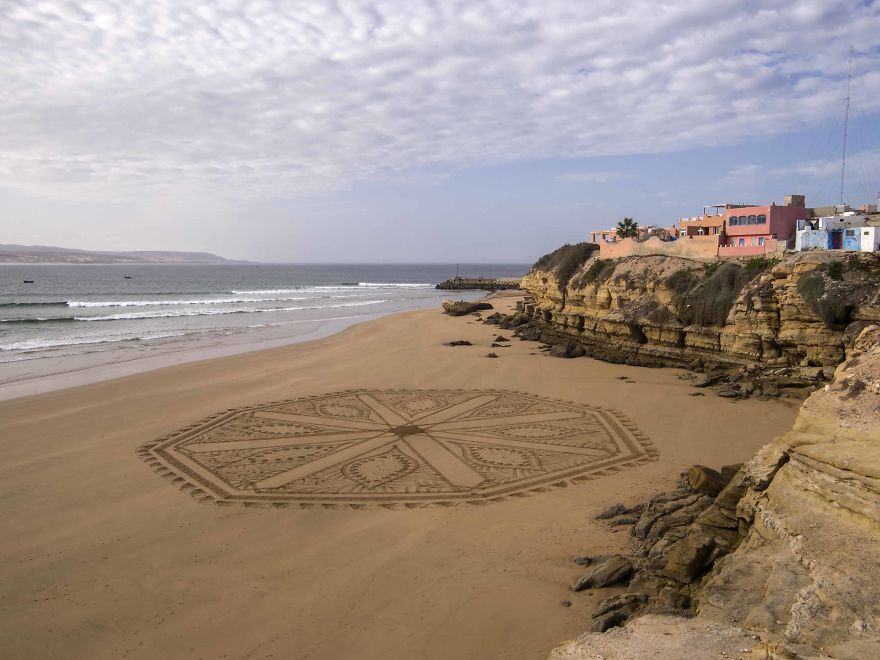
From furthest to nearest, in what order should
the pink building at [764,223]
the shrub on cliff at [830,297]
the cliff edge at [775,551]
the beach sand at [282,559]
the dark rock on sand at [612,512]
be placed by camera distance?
the pink building at [764,223]
the shrub on cliff at [830,297]
the dark rock on sand at [612,512]
the beach sand at [282,559]
the cliff edge at [775,551]

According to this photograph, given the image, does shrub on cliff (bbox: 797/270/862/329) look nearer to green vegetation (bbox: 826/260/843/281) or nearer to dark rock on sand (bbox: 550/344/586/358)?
green vegetation (bbox: 826/260/843/281)

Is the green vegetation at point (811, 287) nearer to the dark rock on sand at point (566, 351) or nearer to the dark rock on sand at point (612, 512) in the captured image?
the dark rock on sand at point (566, 351)

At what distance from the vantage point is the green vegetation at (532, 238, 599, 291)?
29828 mm

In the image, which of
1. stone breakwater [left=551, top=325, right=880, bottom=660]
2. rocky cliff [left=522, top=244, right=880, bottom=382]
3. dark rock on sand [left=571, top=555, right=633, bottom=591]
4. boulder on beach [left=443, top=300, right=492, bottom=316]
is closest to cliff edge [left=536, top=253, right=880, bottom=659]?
stone breakwater [left=551, top=325, right=880, bottom=660]

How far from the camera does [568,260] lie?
30.4 m

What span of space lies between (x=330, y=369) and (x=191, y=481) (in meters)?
11.1

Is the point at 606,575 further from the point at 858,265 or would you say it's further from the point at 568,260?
the point at 568,260

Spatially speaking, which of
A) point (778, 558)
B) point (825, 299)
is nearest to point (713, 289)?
point (825, 299)

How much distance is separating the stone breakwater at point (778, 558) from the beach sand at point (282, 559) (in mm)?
961

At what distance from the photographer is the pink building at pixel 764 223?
89.2 ft

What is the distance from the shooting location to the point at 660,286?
2338 cm

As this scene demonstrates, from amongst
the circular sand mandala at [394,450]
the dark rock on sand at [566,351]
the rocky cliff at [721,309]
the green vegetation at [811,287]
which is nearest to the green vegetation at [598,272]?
the rocky cliff at [721,309]

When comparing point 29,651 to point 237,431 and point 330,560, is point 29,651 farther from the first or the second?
point 237,431

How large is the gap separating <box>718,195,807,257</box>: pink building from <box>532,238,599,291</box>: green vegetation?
6623 millimetres
